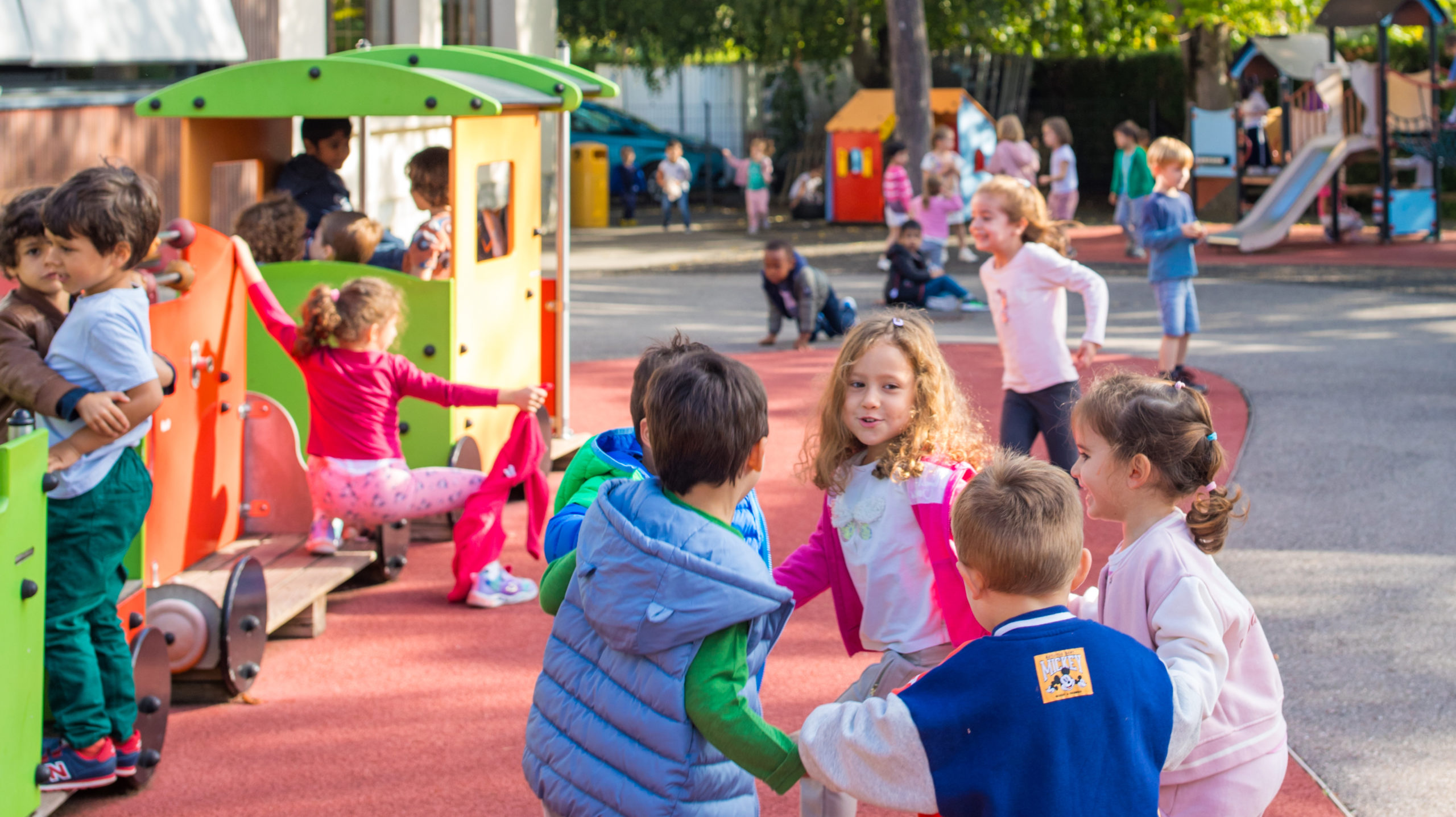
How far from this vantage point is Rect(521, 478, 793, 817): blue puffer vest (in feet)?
7.41

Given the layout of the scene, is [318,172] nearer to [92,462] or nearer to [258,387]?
[258,387]

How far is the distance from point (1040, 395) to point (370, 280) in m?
2.69

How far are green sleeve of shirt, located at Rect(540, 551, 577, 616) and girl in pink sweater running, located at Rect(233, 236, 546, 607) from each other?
280cm

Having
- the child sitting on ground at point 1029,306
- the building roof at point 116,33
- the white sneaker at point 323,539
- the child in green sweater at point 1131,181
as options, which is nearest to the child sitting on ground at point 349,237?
the white sneaker at point 323,539

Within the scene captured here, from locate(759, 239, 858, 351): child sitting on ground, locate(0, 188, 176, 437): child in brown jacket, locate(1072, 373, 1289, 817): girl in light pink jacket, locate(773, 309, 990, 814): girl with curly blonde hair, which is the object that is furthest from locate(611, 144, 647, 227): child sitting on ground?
locate(1072, 373, 1289, 817): girl in light pink jacket

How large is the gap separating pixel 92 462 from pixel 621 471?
155 cm

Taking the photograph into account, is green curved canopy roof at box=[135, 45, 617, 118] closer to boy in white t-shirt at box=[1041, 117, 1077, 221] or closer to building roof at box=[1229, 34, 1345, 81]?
boy in white t-shirt at box=[1041, 117, 1077, 221]

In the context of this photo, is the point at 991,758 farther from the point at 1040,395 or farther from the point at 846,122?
the point at 846,122

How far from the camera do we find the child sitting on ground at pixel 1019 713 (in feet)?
6.93

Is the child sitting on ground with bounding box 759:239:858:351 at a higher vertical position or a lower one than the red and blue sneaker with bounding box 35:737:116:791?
higher

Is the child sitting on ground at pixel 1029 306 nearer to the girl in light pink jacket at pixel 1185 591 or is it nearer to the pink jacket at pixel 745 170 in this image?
the girl in light pink jacket at pixel 1185 591

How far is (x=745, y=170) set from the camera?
26.5 m

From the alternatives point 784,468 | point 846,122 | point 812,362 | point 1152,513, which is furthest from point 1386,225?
point 1152,513

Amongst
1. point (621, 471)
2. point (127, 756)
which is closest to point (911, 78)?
point (127, 756)
